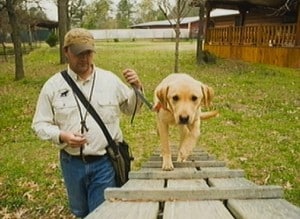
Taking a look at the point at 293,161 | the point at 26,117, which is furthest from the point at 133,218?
the point at 26,117

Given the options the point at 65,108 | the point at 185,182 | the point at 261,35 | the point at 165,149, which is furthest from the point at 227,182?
the point at 261,35

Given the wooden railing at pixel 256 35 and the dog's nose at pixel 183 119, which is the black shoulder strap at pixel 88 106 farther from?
the wooden railing at pixel 256 35

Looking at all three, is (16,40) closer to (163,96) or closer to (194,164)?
(163,96)

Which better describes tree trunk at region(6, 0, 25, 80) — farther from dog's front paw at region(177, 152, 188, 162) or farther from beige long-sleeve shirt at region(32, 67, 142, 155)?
beige long-sleeve shirt at region(32, 67, 142, 155)

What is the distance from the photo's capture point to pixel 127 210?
2.31 m

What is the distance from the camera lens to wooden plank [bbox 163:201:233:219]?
7.19 feet

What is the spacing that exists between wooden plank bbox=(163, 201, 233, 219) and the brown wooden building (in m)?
13.7

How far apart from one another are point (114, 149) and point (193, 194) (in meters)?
1.47

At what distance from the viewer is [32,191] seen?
20.5ft

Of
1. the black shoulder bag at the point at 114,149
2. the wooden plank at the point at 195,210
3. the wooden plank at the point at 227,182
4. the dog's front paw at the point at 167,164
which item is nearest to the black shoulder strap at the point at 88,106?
the black shoulder bag at the point at 114,149

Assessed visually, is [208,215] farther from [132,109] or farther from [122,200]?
[132,109]

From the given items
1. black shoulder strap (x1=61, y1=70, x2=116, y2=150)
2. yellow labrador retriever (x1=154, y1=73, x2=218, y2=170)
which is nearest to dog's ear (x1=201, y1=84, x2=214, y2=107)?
yellow labrador retriever (x1=154, y1=73, x2=218, y2=170)

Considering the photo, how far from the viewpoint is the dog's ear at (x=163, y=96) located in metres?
4.24

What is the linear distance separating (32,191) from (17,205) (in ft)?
1.46
